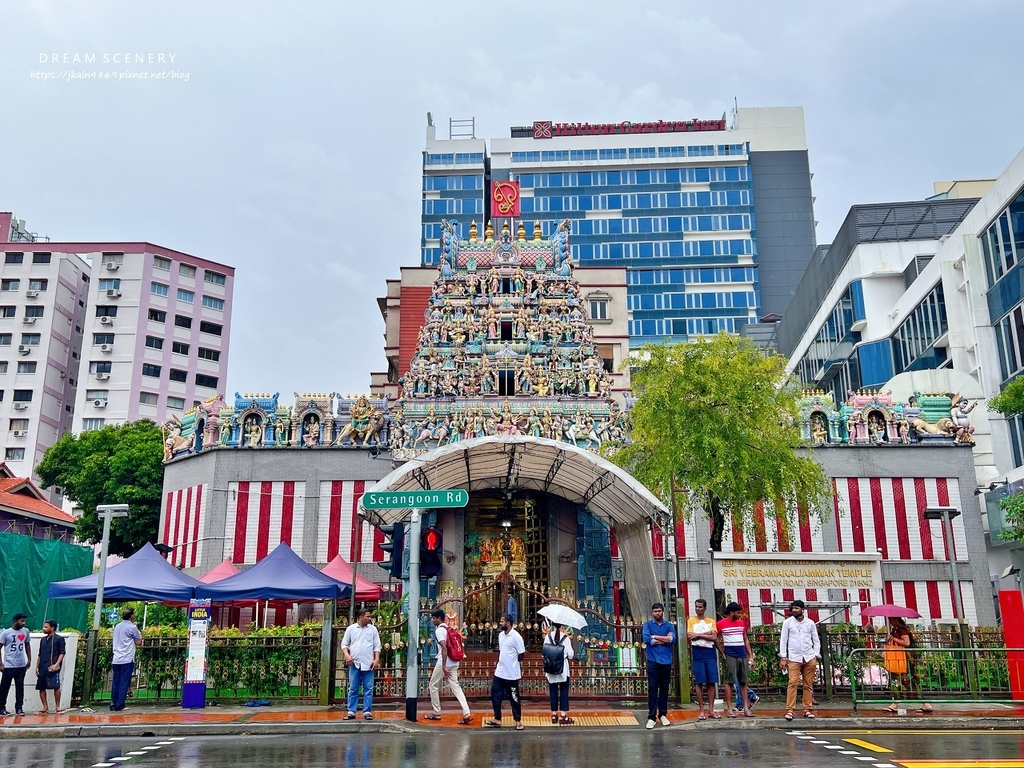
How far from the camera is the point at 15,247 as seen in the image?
254ft

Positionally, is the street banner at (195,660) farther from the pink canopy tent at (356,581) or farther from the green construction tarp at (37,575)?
the green construction tarp at (37,575)

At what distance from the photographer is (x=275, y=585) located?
23.3 m

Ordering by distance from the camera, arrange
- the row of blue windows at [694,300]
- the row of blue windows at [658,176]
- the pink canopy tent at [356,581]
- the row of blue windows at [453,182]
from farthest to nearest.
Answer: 1. the row of blue windows at [453,182]
2. the row of blue windows at [658,176]
3. the row of blue windows at [694,300]
4. the pink canopy tent at [356,581]

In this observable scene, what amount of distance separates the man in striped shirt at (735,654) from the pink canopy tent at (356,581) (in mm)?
14165

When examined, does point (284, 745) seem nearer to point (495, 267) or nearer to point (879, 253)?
point (495, 267)

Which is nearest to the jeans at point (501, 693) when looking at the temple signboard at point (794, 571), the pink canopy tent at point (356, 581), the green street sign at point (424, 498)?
the green street sign at point (424, 498)

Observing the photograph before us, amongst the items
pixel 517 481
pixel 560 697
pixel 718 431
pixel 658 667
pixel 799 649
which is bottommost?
pixel 560 697

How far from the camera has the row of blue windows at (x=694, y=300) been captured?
298ft

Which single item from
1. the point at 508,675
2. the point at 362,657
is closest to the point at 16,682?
the point at 362,657

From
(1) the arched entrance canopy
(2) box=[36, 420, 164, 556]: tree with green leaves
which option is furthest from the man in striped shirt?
(2) box=[36, 420, 164, 556]: tree with green leaves

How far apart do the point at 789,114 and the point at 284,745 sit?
99.0 meters

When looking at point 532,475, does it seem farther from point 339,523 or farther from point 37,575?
point 37,575

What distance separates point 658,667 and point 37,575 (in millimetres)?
26923

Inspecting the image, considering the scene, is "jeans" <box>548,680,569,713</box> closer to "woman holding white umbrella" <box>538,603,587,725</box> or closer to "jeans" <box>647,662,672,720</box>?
"woman holding white umbrella" <box>538,603,587,725</box>
